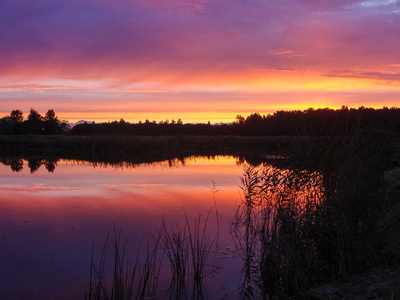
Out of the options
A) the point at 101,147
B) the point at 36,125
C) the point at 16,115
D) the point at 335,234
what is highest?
the point at 16,115

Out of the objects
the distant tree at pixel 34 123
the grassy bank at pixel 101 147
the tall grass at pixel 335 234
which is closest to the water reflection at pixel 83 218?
the tall grass at pixel 335 234

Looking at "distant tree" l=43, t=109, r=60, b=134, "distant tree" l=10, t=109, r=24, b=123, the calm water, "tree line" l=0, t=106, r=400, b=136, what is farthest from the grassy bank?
"distant tree" l=10, t=109, r=24, b=123

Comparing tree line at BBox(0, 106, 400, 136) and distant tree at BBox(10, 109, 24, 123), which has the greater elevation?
distant tree at BBox(10, 109, 24, 123)

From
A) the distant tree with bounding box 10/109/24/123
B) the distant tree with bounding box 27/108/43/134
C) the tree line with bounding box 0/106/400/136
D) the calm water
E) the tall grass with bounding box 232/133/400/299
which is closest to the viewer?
the tall grass with bounding box 232/133/400/299

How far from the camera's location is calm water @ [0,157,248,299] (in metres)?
5.87

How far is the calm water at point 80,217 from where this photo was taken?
5.87 metres

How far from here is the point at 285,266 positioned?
18.9ft

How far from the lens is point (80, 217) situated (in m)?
9.96

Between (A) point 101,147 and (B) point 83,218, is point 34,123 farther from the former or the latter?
(B) point 83,218

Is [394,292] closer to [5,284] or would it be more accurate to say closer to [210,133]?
[5,284]

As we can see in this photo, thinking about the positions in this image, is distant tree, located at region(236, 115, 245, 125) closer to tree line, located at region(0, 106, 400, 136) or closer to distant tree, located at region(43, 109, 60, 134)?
tree line, located at region(0, 106, 400, 136)

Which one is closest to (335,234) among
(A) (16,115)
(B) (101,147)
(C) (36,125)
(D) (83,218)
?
(D) (83,218)

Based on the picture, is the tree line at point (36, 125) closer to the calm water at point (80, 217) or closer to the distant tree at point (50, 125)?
the distant tree at point (50, 125)

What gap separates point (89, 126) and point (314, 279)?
78210 millimetres
